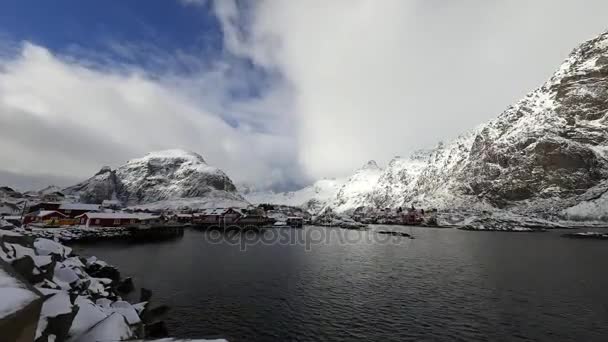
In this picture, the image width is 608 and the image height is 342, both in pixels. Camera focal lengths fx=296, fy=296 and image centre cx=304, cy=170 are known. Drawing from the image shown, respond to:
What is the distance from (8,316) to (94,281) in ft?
81.1

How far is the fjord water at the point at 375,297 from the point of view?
25.7m

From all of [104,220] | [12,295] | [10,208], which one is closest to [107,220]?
[104,220]

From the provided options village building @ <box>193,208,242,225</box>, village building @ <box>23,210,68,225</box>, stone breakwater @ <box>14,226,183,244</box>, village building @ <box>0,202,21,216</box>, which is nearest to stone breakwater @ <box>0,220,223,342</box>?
stone breakwater @ <box>14,226,183,244</box>

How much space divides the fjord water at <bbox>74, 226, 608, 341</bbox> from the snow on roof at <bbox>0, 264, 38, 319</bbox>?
15826 millimetres

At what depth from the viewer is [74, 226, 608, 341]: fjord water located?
25.7m

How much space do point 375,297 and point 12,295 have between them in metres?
32.9

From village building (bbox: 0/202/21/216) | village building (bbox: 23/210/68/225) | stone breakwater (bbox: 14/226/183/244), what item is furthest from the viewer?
village building (bbox: 0/202/21/216)

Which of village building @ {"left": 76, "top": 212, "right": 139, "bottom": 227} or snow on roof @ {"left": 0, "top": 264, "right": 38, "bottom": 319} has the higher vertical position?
village building @ {"left": 76, "top": 212, "right": 139, "bottom": 227}

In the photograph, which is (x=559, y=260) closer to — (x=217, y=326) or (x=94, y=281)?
(x=217, y=326)

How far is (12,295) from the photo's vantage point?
420 inches

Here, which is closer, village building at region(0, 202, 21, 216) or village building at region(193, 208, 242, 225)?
village building at region(0, 202, 21, 216)
